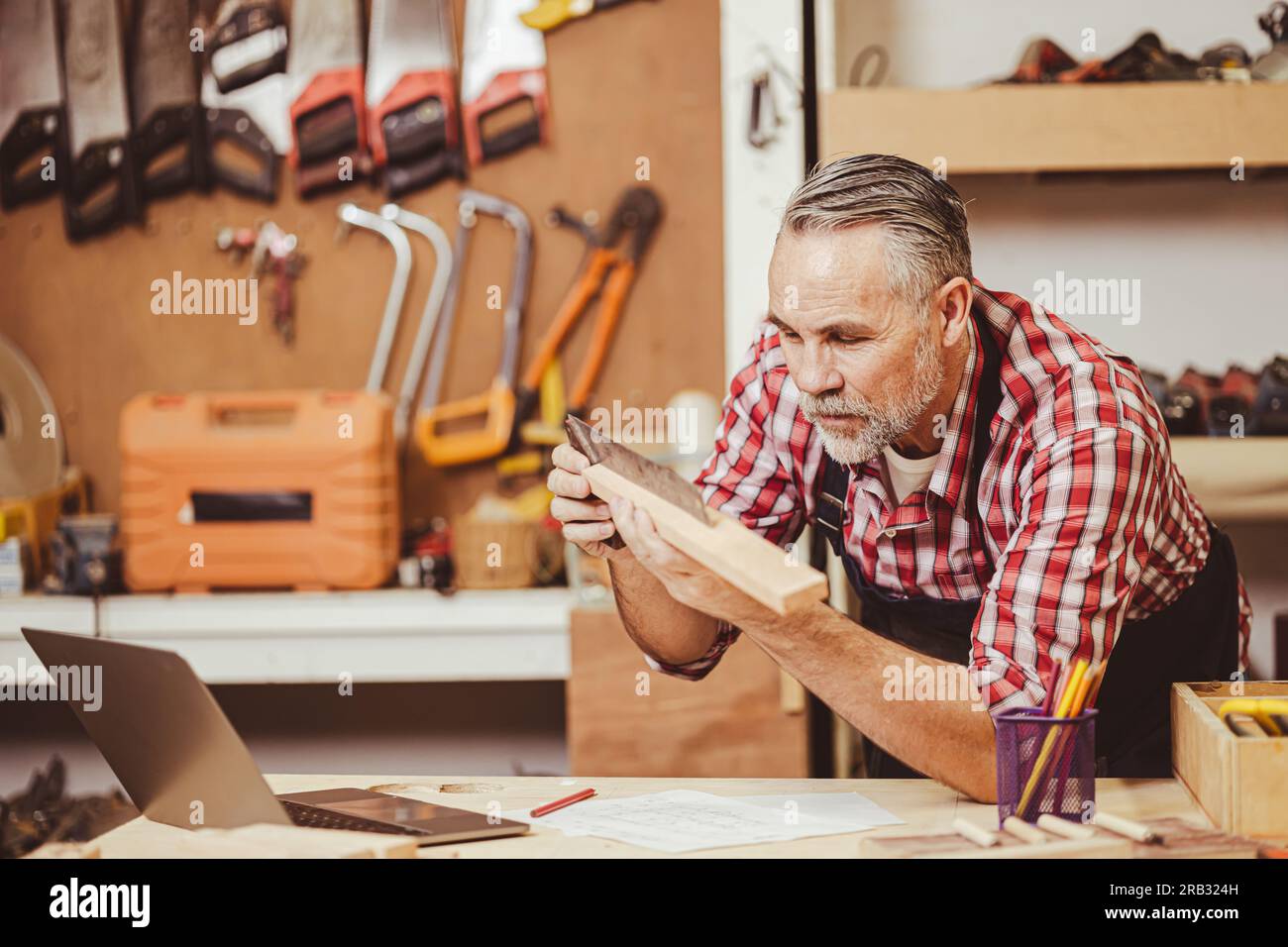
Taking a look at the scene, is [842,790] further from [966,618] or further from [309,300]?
[309,300]

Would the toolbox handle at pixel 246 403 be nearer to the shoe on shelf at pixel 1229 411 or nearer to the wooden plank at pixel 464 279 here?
the wooden plank at pixel 464 279

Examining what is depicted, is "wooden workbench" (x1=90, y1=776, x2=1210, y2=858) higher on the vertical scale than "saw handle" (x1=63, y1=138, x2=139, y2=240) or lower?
lower

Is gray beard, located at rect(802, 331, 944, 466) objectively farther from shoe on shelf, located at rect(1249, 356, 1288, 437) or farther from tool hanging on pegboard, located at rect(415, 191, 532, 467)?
tool hanging on pegboard, located at rect(415, 191, 532, 467)

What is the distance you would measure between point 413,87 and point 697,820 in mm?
2381

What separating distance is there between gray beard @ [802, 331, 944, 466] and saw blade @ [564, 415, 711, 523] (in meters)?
0.29

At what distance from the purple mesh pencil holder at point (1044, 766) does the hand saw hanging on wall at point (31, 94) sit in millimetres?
3079

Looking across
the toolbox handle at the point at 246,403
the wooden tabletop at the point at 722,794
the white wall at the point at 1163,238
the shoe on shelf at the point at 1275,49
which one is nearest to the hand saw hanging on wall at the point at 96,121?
the toolbox handle at the point at 246,403

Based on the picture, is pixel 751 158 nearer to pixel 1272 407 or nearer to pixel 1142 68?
pixel 1142 68

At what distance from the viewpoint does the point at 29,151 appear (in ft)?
11.0

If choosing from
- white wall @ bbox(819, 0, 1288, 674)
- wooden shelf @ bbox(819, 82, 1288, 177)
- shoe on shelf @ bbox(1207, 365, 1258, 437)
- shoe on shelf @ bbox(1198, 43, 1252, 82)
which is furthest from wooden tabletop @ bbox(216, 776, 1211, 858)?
white wall @ bbox(819, 0, 1288, 674)

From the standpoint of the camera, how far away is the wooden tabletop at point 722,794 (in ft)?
Result: 3.94

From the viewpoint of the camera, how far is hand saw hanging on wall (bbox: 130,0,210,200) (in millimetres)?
3289

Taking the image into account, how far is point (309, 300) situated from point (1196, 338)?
2268mm

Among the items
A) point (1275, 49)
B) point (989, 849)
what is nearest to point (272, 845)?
point (989, 849)
